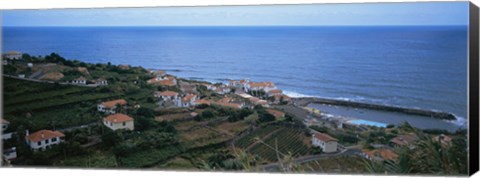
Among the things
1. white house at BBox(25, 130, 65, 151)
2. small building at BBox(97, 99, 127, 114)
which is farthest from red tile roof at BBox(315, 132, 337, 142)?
white house at BBox(25, 130, 65, 151)

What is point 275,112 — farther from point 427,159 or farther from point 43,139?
point 43,139

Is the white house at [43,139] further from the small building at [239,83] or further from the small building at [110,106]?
the small building at [239,83]

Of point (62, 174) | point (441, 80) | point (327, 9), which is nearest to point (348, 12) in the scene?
point (327, 9)

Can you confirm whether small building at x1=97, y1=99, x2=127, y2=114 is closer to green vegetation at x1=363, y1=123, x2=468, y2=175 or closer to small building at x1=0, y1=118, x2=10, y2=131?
small building at x1=0, y1=118, x2=10, y2=131

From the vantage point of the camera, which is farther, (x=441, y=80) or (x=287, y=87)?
(x=287, y=87)

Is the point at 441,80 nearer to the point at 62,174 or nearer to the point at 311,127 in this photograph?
the point at 311,127

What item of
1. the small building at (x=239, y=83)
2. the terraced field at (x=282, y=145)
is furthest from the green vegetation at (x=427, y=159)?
the small building at (x=239, y=83)

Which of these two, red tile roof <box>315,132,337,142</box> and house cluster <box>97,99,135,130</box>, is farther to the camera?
house cluster <box>97,99,135,130</box>
